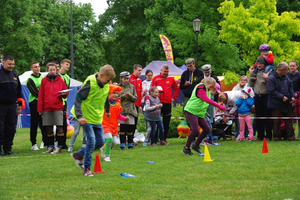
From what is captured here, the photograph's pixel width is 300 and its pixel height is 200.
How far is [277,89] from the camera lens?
13.7 meters

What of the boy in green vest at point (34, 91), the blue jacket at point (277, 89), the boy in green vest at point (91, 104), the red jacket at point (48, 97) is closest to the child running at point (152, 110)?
the red jacket at point (48, 97)

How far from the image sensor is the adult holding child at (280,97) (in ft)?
44.6

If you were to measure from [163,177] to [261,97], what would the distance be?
7417 millimetres

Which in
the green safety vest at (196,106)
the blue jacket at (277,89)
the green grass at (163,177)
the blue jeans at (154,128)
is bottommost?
the green grass at (163,177)

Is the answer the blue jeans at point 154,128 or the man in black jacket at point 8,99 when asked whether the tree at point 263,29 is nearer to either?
the blue jeans at point 154,128

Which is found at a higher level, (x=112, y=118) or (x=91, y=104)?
(x=91, y=104)

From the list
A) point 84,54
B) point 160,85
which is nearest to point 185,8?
point 84,54

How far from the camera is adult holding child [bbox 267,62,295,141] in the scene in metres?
13.6

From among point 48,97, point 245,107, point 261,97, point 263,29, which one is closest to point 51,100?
point 48,97

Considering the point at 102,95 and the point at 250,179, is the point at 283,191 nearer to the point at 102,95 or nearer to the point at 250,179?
the point at 250,179

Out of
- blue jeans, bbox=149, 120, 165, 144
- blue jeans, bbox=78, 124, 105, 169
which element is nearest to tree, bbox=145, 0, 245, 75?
blue jeans, bbox=149, 120, 165, 144

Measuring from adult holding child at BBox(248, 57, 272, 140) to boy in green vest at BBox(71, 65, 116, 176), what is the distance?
23.3 feet

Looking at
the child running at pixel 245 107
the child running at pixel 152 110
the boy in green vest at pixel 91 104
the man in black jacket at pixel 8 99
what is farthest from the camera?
the child running at pixel 245 107

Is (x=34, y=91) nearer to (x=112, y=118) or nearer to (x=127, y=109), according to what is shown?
(x=127, y=109)
